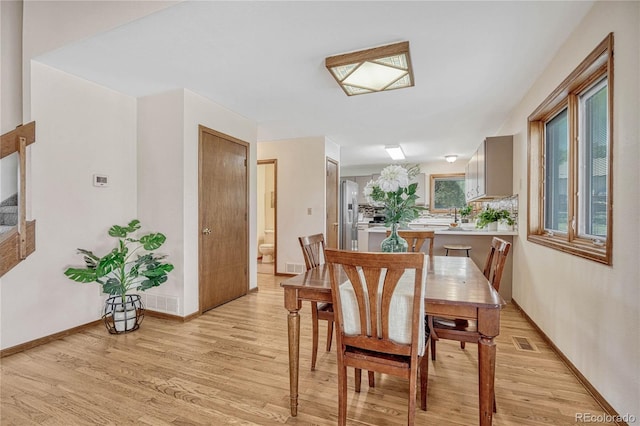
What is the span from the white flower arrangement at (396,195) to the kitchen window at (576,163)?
1.07m

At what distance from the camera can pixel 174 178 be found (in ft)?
10.1

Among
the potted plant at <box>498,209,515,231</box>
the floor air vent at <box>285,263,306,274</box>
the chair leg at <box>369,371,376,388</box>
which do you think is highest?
the potted plant at <box>498,209,515,231</box>

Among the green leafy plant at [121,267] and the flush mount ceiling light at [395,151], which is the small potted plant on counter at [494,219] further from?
the green leafy plant at [121,267]

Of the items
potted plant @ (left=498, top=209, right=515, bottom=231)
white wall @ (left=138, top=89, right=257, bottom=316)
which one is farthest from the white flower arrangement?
potted plant @ (left=498, top=209, right=515, bottom=231)

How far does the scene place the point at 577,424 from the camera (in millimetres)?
1560

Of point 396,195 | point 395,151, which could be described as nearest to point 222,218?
point 396,195

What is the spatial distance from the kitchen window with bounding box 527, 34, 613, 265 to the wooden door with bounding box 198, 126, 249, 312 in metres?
3.25

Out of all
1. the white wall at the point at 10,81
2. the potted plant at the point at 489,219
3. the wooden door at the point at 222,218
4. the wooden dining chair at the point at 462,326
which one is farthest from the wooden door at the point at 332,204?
the white wall at the point at 10,81

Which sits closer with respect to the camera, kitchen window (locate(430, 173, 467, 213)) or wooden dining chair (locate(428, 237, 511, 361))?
wooden dining chair (locate(428, 237, 511, 361))

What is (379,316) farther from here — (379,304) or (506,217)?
(506,217)

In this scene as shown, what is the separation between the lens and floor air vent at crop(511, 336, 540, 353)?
2.43 m

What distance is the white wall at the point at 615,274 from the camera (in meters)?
1.46

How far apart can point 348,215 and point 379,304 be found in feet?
16.6

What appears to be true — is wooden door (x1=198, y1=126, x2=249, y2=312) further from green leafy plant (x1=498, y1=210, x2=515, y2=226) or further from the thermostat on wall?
green leafy plant (x1=498, y1=210, x2=515, y2=226)
